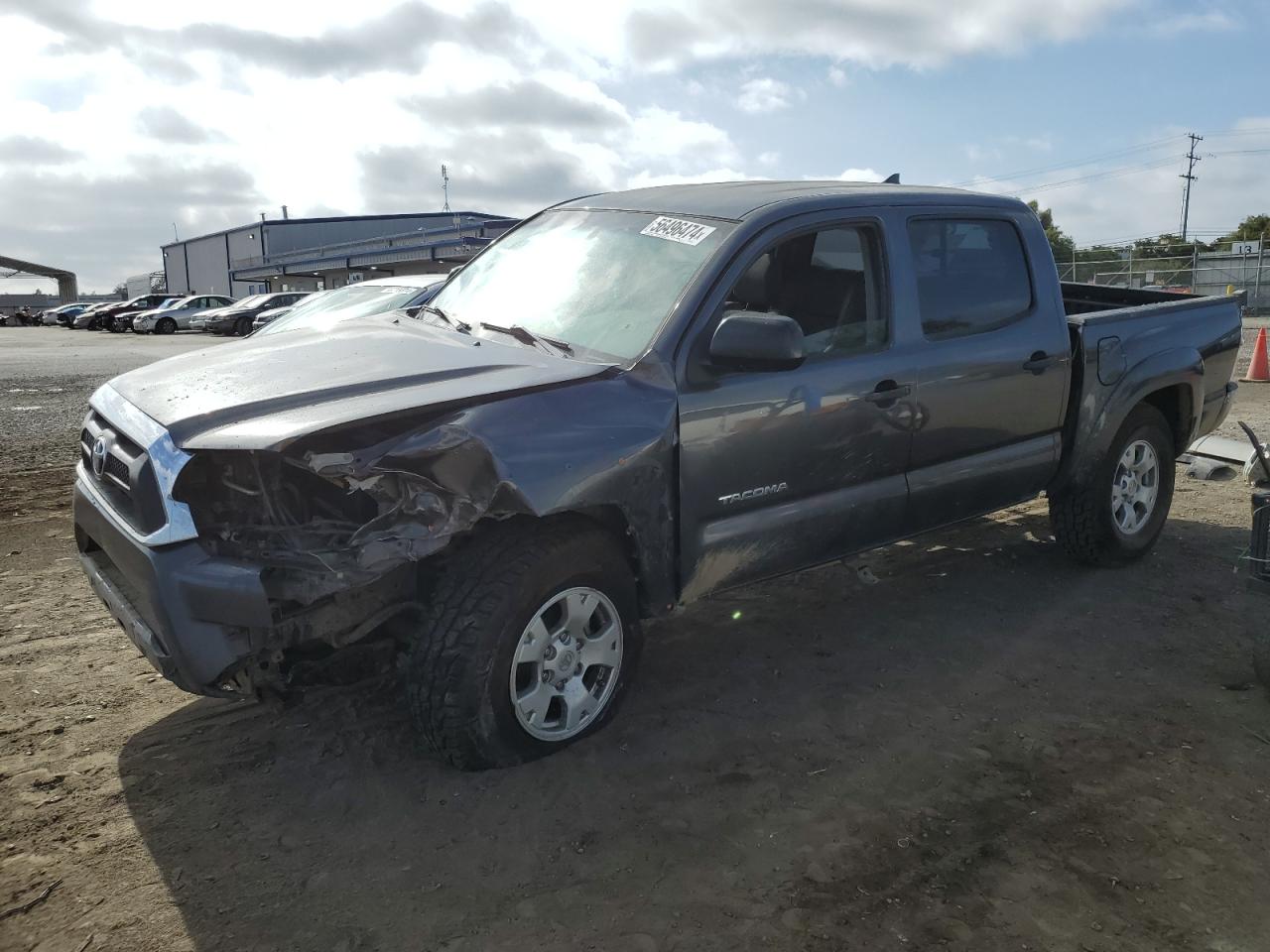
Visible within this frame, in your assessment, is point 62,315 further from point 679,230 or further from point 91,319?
point 679,230

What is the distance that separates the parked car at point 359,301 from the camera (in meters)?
8.86

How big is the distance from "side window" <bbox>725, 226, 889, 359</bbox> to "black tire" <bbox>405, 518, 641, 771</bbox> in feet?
4.55

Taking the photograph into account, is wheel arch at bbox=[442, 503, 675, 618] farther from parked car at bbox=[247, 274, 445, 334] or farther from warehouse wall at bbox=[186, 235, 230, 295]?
warehouse wall at bbox=[186, 235, 230, 295]

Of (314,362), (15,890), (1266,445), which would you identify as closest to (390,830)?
(15,890)

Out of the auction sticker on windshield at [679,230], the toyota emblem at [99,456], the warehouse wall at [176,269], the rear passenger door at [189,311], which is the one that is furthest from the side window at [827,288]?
the warehouse wall at [176,269]

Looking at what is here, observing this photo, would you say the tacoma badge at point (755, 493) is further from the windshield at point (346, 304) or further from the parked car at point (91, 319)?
the parked car at point (91, 319)

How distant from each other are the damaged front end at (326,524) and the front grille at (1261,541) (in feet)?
8.95

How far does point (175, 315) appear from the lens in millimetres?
36062

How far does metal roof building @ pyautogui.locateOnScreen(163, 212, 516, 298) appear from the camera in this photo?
4191 cm

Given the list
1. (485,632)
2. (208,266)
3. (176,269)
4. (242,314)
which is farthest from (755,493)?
(176,269)

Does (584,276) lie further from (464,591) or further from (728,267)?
(464,591)

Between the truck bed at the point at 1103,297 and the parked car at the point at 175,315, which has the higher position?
the parked car at the point at 175,315

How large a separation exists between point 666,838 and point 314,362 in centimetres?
197

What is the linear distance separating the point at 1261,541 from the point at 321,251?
Result: 5188 centimetres
